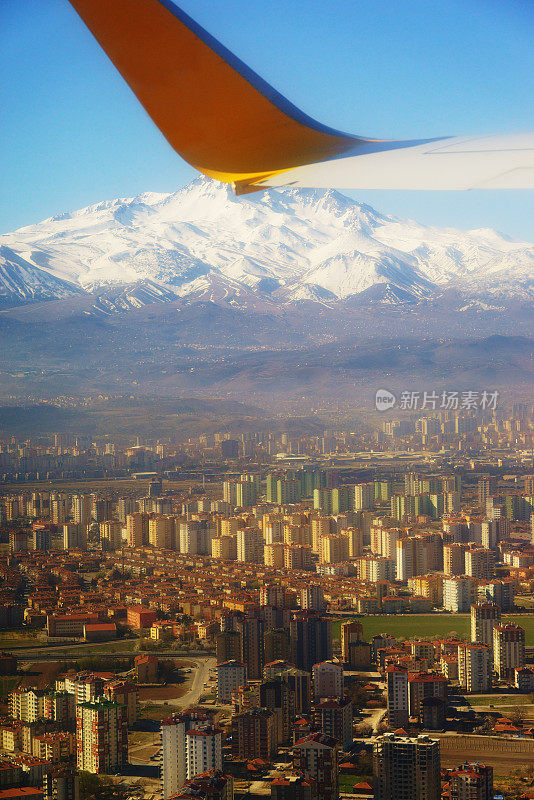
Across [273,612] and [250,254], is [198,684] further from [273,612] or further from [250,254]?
[250,254]

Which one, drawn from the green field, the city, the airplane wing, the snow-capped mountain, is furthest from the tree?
the snow-capped mountain

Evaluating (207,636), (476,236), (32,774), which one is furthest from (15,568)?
(476,236)

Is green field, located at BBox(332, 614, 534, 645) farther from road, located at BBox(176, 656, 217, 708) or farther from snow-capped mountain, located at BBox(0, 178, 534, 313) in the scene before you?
snow-capped mountain, located at BBox(0, 178, 534, 313)

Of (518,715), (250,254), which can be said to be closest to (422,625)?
(518,715)

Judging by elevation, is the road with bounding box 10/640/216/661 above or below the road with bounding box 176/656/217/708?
above

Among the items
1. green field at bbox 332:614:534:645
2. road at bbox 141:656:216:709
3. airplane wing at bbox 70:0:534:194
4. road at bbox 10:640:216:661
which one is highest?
airplane wing at bbox 70:0:534:194

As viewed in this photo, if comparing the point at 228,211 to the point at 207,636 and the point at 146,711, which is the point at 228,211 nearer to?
the point at 207,636
